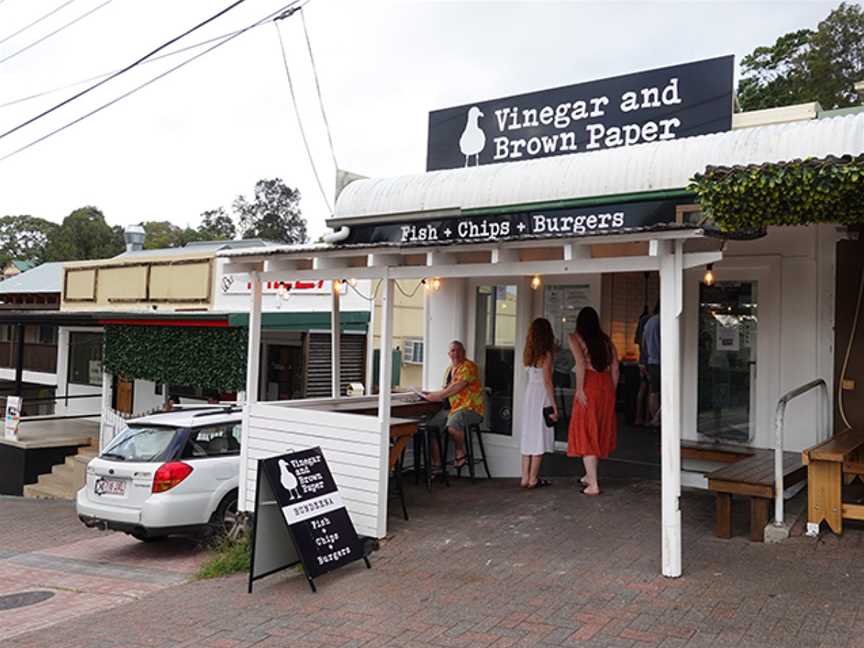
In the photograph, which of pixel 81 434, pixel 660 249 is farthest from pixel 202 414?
pixel 81 434

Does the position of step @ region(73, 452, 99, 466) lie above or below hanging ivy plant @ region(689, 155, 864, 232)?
below

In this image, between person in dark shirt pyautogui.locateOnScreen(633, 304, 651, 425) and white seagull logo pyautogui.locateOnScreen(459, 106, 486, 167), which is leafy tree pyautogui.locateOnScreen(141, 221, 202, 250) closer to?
white seagull logo pyautogui.locateOnScreen(459, 106, 486, 167)

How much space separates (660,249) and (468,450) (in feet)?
14.7

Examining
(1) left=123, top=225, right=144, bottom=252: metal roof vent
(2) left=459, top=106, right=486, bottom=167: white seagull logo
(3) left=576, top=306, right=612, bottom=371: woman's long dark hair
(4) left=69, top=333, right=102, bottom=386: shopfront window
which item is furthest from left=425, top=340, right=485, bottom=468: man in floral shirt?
(1) left=123, top=225, right=144, bottom=252: metal roof vent

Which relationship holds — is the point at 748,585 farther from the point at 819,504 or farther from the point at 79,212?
the point at 79,212

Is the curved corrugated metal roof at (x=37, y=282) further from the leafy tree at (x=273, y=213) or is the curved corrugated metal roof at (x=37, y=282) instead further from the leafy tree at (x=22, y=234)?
the leafy tree at (x=22, y=234)

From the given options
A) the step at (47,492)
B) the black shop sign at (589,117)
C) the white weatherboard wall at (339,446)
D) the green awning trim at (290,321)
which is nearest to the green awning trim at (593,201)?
the black shop sign at (589,117)

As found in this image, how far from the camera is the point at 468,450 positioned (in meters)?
9.39

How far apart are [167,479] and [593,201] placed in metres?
5.63

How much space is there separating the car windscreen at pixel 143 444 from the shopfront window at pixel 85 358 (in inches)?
510

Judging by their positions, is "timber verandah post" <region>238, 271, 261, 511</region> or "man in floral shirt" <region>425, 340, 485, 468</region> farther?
"man in floral shirt" <region>425, 340, 485, 468</region>

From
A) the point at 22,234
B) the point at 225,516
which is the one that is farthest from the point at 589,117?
the point at 22,234

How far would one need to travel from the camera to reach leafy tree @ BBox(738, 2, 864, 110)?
30.4 m

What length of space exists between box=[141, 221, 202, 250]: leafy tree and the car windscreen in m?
50.1
